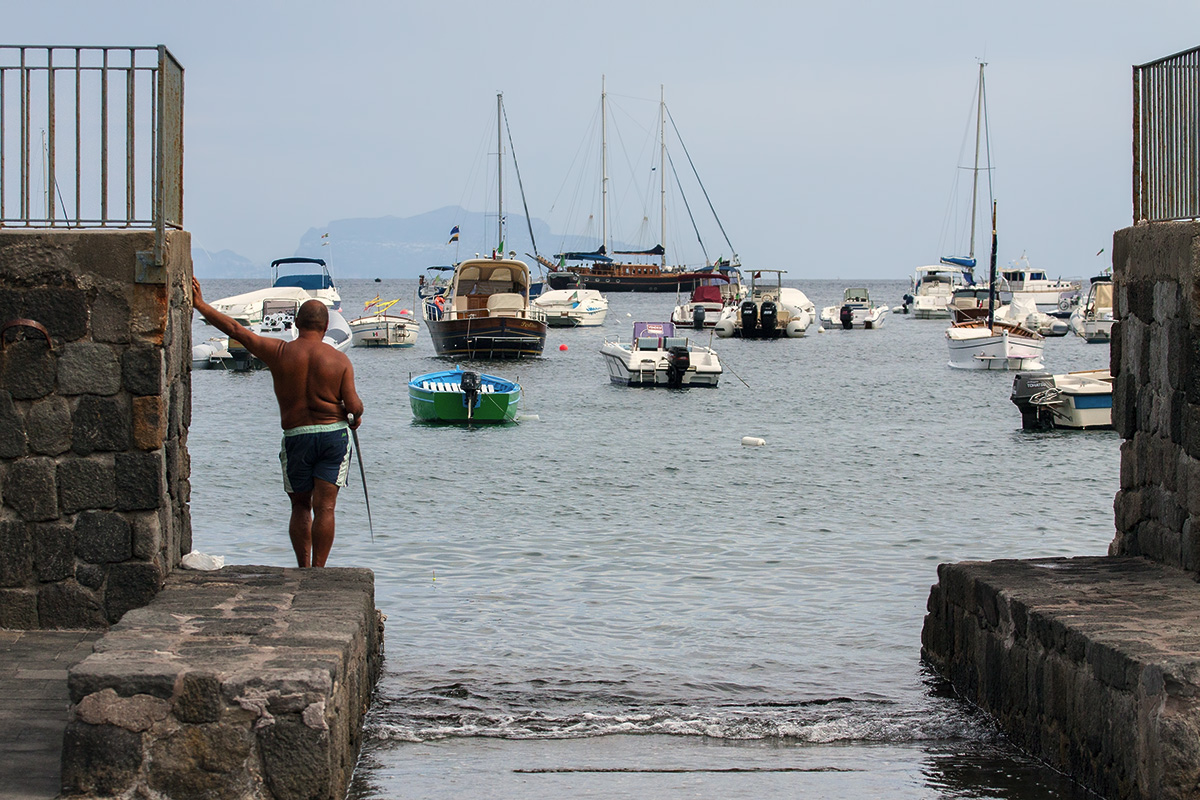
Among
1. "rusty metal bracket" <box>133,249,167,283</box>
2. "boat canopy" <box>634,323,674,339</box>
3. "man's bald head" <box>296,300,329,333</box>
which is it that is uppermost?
"boat canopy" <box>634,323,674,339</box>

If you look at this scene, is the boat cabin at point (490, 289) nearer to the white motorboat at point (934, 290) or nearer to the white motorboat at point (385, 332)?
the white motorboat at point (385, 332)

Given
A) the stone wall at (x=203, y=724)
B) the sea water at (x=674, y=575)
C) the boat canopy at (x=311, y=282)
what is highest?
the boat canopy at (x=311, y=282)

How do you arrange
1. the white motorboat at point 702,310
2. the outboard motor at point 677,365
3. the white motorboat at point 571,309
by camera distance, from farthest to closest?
the white motorboat at point 571,309 → the white motorboat at point 702,310 → the outboard motor at point 677,365

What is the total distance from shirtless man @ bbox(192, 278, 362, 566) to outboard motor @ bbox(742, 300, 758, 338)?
182ft

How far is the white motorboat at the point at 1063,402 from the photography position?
25.3 metres

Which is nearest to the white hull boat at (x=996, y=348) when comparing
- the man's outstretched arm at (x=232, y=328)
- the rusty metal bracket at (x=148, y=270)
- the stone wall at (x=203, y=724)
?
the man's outstretched arm at (x=232, y=328)

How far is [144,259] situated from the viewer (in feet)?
21.1

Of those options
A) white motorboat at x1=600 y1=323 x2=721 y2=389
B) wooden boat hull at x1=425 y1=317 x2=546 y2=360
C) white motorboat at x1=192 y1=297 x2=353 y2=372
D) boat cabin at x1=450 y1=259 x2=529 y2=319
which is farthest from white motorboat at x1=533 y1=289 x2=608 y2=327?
white motorboat at x1=600 y1=323 x2=721 y2=389

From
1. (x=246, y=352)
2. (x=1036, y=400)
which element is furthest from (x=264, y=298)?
(x=1036, y=400)

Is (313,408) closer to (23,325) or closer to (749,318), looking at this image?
(23,325)

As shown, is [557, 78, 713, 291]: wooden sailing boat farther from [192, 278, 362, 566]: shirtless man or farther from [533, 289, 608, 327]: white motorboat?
[192, 278, 362, 566]: shirtless man

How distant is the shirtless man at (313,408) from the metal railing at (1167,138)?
4611mm

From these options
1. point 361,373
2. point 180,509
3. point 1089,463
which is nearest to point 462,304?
point 361,373

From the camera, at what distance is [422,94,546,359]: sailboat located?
135 ft
